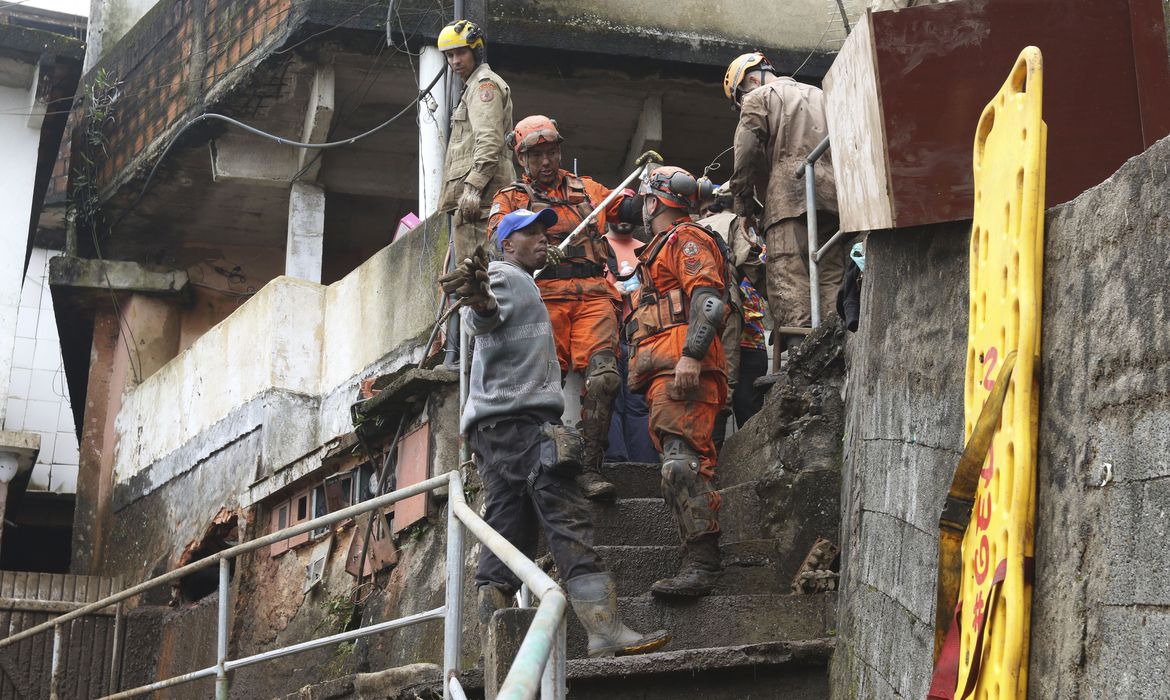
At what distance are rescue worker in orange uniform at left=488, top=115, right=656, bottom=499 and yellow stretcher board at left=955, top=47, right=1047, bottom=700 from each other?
341 cm

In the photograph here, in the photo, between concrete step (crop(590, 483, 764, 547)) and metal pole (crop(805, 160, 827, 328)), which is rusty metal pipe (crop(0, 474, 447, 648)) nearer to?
concrete step (crop(590, 483, 764, 547))

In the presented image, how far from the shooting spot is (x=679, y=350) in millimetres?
6926

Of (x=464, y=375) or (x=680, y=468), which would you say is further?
(x=464, y=375)

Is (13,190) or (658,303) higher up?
(13,190)

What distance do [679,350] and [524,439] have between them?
1102 millimetres

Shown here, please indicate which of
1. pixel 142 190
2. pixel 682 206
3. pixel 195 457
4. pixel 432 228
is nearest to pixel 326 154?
pixel 142 190

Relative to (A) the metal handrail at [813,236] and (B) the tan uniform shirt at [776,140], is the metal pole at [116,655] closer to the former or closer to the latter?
(B) the tan uniform shirt at [776,140]

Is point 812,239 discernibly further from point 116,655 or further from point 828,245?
point 116,655

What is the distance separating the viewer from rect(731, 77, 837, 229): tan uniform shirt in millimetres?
8344

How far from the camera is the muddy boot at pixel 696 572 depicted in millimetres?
6184

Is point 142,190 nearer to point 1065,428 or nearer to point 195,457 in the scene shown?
point 195,457

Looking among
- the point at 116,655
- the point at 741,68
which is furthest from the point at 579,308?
the point at 116,655

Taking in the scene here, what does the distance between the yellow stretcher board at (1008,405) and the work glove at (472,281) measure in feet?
8.18

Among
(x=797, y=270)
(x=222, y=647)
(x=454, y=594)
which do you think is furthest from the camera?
(x=797, y=270)
